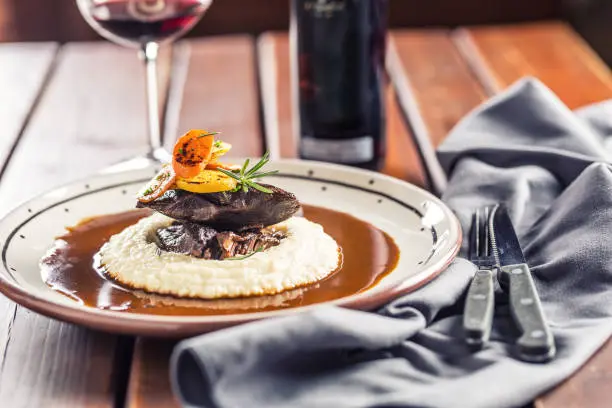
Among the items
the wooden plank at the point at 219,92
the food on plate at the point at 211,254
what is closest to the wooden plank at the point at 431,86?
the wooden plank at the point at 219,92

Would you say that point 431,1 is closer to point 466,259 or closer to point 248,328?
point 466,259

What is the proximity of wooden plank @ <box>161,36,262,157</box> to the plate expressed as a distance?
42 cm

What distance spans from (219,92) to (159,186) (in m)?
1.25

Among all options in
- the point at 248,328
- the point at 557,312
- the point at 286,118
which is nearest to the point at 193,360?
the point at 248,328

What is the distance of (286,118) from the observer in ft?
7.98

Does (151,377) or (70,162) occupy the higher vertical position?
(151,377)

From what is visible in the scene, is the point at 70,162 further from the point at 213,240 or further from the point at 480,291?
the point at 480,291

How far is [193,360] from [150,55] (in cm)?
112

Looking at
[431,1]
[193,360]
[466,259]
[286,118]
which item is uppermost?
[193,360]

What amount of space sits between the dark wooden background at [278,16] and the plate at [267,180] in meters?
3.30

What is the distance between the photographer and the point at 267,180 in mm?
1810

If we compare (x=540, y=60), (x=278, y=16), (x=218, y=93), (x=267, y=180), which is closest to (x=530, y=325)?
(x=267, y=180)

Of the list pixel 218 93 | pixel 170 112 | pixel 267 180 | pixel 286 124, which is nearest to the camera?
pixel 267 180

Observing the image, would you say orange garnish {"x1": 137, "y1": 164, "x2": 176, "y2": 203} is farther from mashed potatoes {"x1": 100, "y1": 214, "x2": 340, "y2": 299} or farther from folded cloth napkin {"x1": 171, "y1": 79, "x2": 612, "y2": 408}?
folded cloth napkin {"x1": 171, "y1": 79, "x2": 612, "y2": 408}
